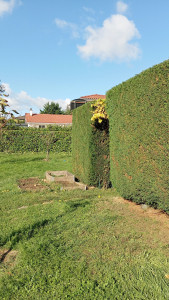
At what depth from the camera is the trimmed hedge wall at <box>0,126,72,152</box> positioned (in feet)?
64.4

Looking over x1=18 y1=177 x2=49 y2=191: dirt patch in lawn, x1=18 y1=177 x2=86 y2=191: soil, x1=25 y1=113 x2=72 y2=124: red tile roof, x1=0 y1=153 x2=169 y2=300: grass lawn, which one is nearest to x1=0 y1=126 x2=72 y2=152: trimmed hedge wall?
x1=18 y1=177 x2=49 y2=191: dirt patch in lawn

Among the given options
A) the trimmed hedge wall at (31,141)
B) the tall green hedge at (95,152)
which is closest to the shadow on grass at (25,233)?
the tall green hedge at (95,152)

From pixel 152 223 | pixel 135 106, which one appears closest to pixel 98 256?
pixel 152 223

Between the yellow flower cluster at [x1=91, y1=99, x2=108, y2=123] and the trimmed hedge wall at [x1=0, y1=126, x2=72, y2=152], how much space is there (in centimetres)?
1182

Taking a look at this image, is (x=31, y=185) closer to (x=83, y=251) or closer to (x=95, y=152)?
(x=95, y=152)

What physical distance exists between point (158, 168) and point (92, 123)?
3.64 m

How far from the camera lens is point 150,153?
183 inches

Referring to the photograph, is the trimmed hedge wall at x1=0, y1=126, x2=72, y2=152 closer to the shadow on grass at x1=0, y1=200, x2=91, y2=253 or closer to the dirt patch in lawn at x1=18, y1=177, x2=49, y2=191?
the dirt patch in lawn at x1=18, y1=177, x2=49, y2=191

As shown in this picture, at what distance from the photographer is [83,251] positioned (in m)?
3.58

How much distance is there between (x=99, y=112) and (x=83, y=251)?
4.54m

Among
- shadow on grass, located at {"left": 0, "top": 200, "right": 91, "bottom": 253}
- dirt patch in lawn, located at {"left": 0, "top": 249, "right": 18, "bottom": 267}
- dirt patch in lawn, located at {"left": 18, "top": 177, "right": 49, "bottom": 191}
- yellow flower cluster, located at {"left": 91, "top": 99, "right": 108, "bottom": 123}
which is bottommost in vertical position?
dirt patch in lawn, located at {"left": 18, "top": 177, "right": 49, "bottom": 191}

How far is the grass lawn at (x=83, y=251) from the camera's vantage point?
275cm

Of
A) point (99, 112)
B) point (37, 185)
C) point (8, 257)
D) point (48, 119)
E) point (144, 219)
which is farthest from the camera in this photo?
point (48, 119)

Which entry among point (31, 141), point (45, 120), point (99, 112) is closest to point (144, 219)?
point (99, 112)
